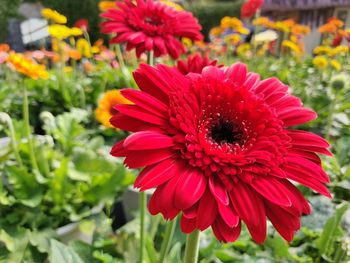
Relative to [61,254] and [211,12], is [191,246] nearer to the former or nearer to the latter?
[61,254]

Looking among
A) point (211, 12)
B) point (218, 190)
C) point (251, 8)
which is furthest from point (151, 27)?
point (211, 12)

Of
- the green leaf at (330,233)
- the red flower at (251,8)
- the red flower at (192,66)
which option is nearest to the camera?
the red flower at (192,66)

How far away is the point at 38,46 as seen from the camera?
181 cm

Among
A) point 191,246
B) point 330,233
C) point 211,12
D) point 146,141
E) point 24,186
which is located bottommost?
point 211,12

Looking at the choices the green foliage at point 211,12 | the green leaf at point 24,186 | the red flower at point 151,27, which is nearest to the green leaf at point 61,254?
the green leaf at point 24,186

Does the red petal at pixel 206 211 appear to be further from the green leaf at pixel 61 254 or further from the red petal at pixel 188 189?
the green leaf at pixel 61 254

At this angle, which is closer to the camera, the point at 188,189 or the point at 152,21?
the point at 188,189

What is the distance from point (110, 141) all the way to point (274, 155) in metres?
0.94

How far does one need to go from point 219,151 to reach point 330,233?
1.66 ft

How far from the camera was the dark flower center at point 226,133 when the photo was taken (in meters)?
0.45

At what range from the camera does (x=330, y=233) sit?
782 mm

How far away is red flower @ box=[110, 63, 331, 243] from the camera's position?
14.0 inches

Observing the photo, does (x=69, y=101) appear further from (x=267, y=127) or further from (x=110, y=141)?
(x=267, y=127)

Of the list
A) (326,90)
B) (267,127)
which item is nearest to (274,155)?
(267,127)
